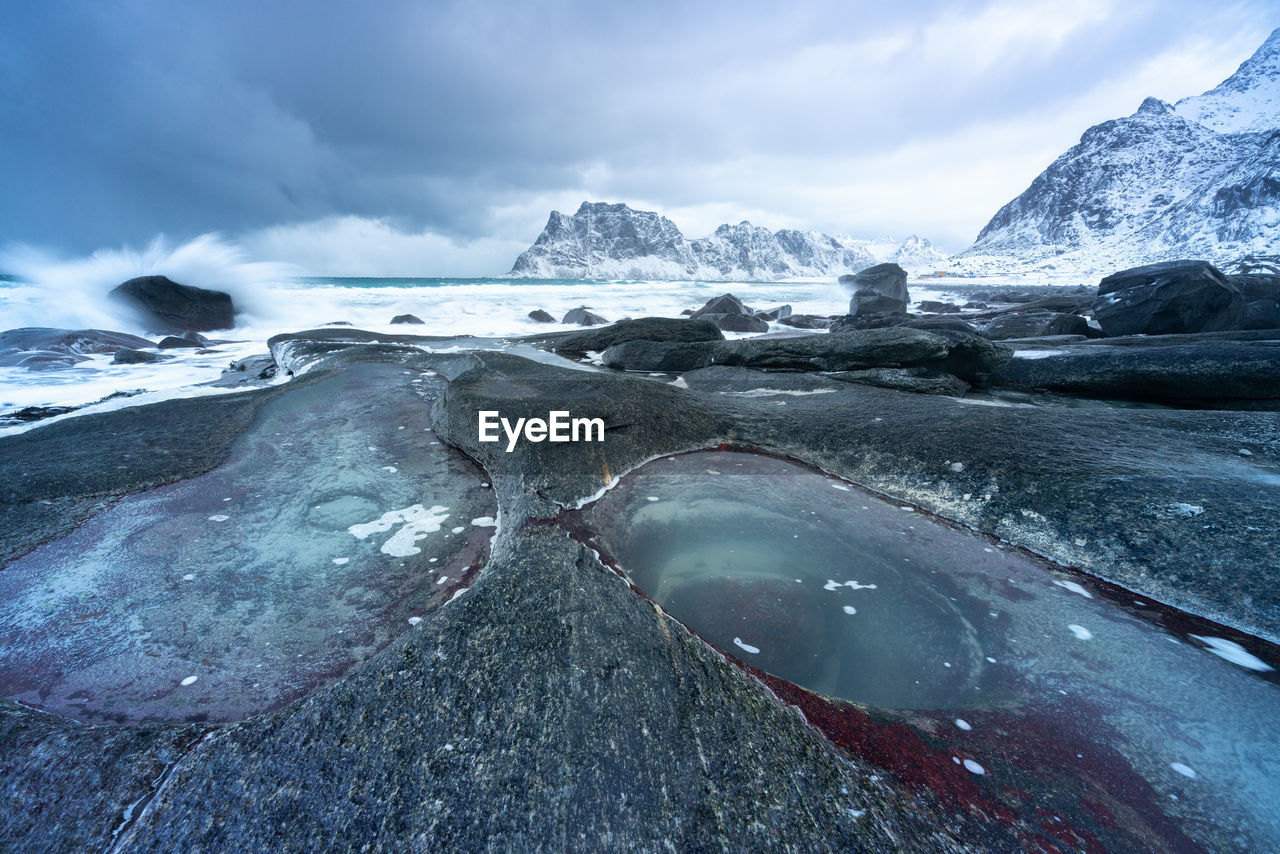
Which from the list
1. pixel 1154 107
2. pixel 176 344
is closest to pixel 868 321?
pixel 176 344

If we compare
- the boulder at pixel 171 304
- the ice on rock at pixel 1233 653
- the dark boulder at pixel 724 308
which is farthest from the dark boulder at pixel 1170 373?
the boulder at pixel 171 304

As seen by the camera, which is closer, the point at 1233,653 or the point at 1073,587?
the point at 1233,653

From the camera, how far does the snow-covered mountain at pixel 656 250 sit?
127312mm

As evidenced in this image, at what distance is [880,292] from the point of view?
1895 cm

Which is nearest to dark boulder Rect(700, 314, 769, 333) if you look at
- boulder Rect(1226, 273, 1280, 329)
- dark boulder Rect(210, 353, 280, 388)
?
boulder Rect(1226, 273, 1280, 329)

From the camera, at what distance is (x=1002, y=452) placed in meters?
3.39

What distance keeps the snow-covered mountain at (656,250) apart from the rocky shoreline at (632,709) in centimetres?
12322

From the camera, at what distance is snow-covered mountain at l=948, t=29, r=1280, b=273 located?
193 ft

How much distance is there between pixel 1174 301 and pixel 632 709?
13.4 meters

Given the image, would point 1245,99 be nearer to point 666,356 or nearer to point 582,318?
point 582,318

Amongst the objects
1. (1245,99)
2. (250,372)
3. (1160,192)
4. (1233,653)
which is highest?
(1245,99)

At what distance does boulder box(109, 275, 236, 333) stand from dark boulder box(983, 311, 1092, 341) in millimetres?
21611

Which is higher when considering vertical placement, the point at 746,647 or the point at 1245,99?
the point at 1245,99

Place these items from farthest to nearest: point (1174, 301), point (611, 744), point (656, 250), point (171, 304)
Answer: point (656, 250) → point (171, 304) → point (1174, 301) → point (611, 744)
